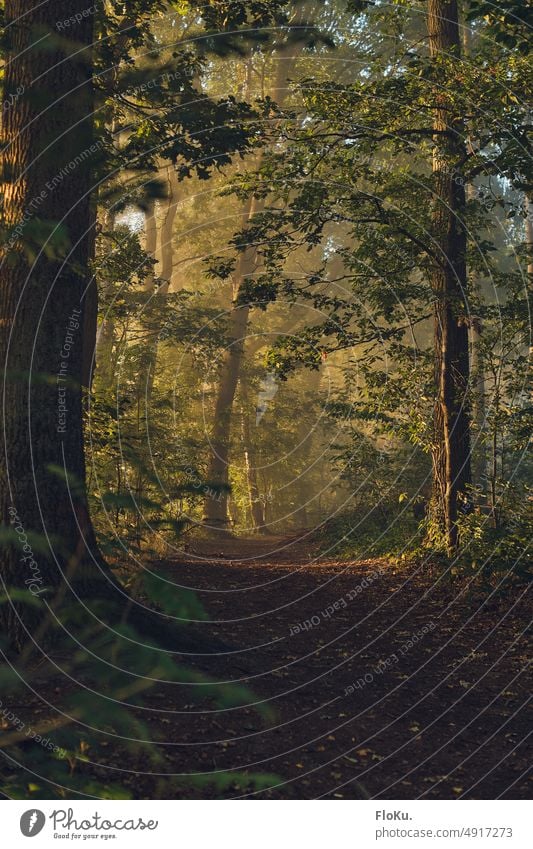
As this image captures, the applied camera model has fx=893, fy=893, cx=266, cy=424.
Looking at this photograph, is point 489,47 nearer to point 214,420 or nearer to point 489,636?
point 489,636

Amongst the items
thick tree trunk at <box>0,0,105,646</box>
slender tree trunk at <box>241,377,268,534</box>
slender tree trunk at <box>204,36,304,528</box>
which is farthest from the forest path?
slender tree trunk at <box>241,377,268,534</box>

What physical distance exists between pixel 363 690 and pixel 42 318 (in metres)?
4.36

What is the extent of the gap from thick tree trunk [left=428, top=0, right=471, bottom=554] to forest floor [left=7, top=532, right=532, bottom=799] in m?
1.54

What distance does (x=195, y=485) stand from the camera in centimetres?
485

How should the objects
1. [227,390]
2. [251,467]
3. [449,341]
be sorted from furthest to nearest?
1. [251,467]
2. [227,390]
3. [449,341]

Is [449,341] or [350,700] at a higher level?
[449,341]

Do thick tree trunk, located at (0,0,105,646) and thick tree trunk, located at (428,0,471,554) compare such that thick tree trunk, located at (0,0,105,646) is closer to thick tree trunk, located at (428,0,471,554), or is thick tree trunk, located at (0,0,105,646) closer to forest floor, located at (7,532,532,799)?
forest floor, located at (7,532,532,799)

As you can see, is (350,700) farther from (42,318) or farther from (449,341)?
(449,341)

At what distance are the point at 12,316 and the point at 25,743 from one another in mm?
3549

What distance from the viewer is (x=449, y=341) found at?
44.0 ft

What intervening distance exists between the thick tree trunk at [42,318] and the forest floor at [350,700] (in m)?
1.28

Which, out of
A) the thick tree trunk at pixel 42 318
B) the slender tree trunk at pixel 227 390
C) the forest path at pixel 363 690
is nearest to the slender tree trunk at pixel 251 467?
the slender tree trunk at pixel 227 390

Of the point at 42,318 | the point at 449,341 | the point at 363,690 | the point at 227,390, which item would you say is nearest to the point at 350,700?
the point at 363,690

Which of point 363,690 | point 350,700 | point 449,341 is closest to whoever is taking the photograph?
point 350,700
